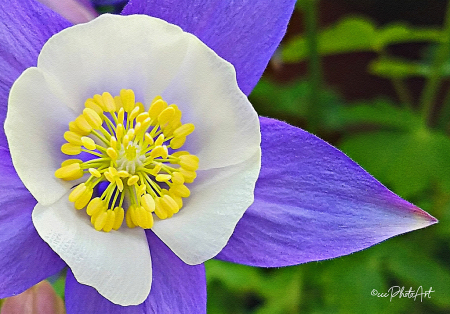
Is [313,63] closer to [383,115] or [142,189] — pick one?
[383,115]

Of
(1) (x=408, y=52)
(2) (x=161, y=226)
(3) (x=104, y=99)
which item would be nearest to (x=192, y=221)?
(2) (x=161, y=226)

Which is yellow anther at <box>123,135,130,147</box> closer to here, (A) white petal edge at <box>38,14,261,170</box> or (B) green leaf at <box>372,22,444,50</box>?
(A) white petal edge at <box>38,14,261,170</box>

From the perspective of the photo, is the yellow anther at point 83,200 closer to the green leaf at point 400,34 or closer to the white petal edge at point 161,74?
the white petal edge at point 161,74

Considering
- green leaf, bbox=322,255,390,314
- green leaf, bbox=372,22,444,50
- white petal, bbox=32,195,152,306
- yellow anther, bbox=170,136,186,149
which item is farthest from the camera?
green leaf, bbox=372,22,444,50

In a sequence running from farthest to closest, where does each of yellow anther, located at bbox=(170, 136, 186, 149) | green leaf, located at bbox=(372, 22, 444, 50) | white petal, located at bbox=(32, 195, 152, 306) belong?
1. green leaf, located at bbox=(372, 22, 444, 50)
2. yellow anther, located at bbox=(170, 136, 186, 149)
3. white petal, located at bbox=(32, 195, 152, 306)

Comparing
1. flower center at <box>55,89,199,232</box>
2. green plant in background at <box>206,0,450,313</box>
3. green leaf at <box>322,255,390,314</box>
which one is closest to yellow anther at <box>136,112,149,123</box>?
flower center at <box>55,89,199,232</box>

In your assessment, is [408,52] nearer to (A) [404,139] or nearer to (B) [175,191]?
(A) [404,139]
